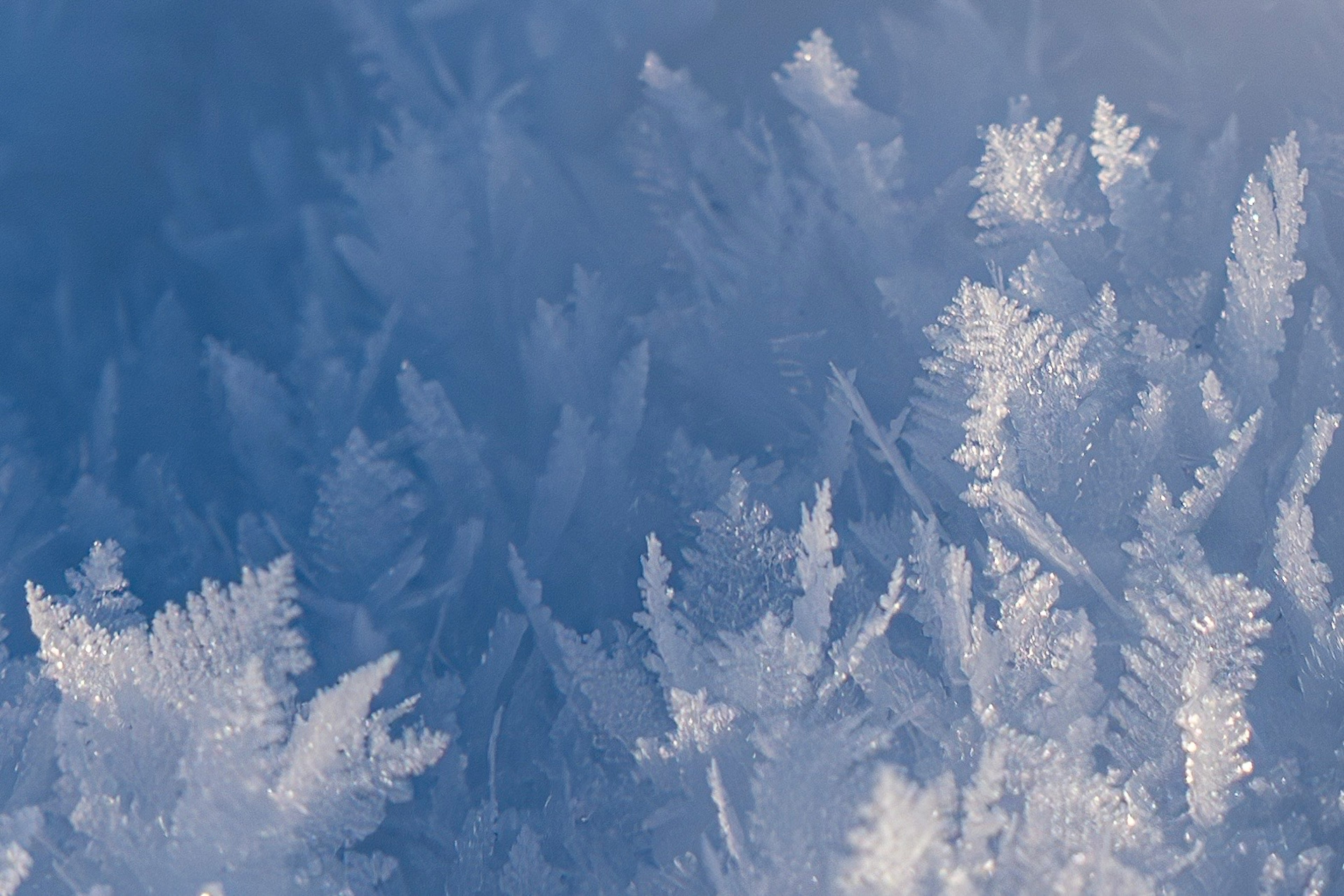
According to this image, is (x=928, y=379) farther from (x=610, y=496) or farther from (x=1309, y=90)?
(x=1309, y=90)

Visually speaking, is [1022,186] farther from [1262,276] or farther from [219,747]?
[219,747]

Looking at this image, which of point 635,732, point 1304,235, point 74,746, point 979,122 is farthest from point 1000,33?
point 74,746

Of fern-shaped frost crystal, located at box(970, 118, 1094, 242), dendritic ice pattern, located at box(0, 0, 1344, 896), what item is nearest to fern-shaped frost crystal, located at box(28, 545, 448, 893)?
dendritic ice pattern, located at box(0, 0, 1344, 896)

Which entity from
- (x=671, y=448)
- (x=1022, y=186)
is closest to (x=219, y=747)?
(x=671, y=448)

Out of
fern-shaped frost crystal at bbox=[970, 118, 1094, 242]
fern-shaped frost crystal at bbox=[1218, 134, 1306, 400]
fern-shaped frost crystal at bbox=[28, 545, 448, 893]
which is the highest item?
fern-shaped frost crystal at bbox=[970, 118, 1094, 242]

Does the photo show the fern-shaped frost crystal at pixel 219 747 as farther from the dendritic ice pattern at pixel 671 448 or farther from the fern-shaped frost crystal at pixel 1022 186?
the fern-shaped frost crystal at pixel 1022 186

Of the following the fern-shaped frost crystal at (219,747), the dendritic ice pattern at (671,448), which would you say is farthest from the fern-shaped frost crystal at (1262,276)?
the fern-shaped frost crystal at (219,747)

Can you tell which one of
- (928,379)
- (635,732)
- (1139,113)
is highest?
(1139,113)

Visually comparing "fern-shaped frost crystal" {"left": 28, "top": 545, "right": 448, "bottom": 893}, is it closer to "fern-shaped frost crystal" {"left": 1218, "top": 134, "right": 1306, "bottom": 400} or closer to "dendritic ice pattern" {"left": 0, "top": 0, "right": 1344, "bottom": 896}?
"dendritic ice pattern" {"left": 0, "top": 0, "right": 1344, "bottom": 896}
